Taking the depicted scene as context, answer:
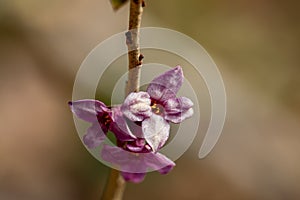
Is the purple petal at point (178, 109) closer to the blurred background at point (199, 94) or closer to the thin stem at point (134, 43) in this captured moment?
the thin stem at point (134, 43)

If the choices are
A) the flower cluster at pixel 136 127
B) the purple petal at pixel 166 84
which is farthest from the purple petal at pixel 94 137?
the purple petal at pixel 166 84

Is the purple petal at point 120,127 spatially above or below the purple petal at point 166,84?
below

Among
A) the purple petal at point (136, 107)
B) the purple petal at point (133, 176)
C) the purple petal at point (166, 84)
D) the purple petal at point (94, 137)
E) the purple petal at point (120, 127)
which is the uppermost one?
the purple petal at point (166, 84)

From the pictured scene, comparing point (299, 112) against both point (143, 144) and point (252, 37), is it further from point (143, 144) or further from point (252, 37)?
point (143, 144)

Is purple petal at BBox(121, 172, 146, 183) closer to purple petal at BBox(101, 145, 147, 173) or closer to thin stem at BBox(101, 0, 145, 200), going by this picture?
purple petal at BBox(101, 145, 147, 173)

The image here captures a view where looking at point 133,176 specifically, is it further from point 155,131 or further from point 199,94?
point 199,94

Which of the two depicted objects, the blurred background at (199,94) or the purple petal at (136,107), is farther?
the blurred background at (199,94)
